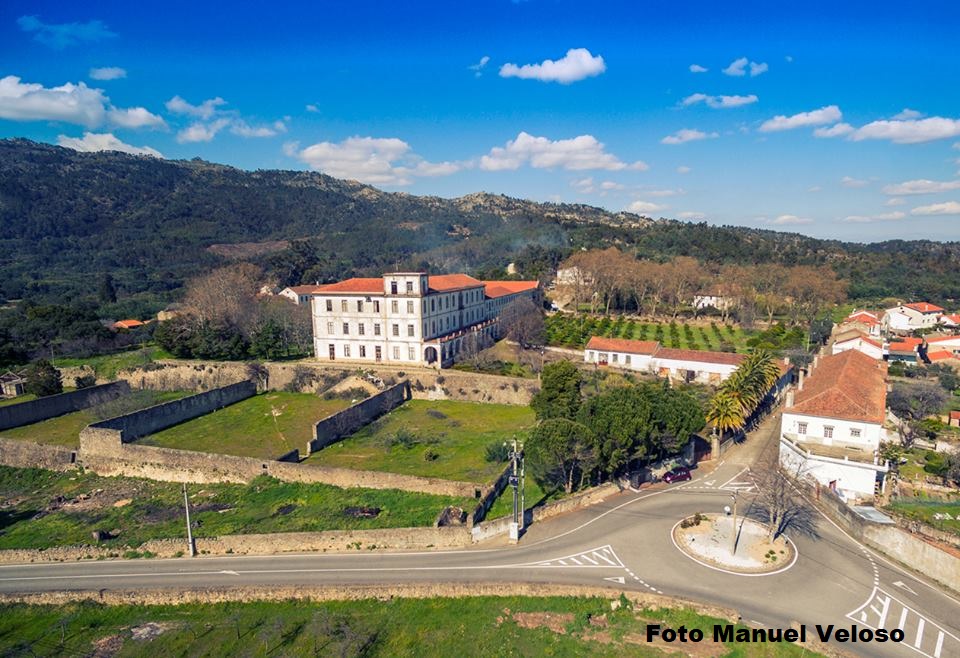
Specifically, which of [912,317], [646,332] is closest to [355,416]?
[646,332]

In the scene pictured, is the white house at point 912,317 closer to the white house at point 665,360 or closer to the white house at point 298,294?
the white house at point 665,360

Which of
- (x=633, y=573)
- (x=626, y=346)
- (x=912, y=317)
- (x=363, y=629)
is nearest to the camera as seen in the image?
(x=363, y=629)

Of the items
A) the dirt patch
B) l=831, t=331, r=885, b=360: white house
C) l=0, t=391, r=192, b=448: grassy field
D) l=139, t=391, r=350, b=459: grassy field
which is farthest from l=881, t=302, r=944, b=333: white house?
l=0, t=391, r=192, b=448: grassy field

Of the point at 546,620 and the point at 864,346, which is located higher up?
the point at 864,346

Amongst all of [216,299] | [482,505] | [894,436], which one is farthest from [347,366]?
[894,436]

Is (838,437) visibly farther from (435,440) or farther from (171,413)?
(171,413)

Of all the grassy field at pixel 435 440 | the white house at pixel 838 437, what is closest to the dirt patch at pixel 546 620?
the grassy field at pixel 435 440
